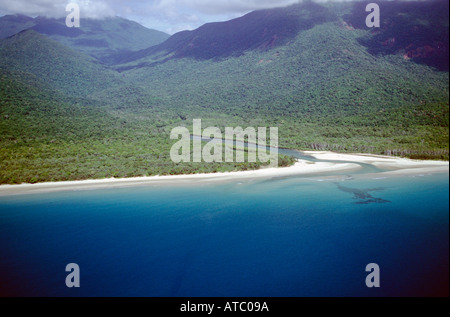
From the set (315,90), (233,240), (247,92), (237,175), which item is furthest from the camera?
(247,92)

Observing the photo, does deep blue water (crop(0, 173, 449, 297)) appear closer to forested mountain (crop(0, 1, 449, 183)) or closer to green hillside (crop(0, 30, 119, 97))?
forested mountain (crop(0, 1, 449, 183))

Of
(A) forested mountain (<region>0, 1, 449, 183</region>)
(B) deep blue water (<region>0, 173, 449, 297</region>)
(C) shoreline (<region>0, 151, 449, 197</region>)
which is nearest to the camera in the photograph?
(B) deep blue water (<region>0, 173, 449, 297</region>)

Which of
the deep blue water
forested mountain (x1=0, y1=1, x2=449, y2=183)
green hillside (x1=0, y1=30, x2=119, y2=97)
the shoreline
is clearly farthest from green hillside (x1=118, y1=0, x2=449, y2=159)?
green hillside (x1=0, y1=30, x2=119, y2=97)

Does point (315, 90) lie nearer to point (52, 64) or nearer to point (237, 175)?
point (237, 175)

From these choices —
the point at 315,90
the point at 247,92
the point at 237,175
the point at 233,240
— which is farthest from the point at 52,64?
the point at 233,240
